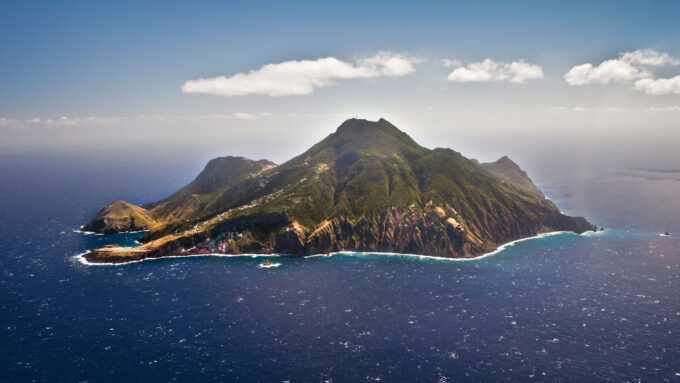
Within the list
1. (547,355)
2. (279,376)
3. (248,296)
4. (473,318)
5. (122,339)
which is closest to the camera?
(279,376)

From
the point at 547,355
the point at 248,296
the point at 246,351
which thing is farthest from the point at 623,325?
the point at 248,296

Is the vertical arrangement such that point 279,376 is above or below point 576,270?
below

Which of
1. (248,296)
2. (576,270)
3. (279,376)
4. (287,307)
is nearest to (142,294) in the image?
(248,296)

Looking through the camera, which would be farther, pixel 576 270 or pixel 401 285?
pixel 576 270

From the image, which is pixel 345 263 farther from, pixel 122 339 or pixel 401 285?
pixel 122 339

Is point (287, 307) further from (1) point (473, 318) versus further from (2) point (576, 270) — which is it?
(2) point (576, 270)

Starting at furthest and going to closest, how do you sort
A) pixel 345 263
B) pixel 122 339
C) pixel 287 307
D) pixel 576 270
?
pixel 345 263 < pixel 576 270 < pixel 287 307 < pixel 122 339
